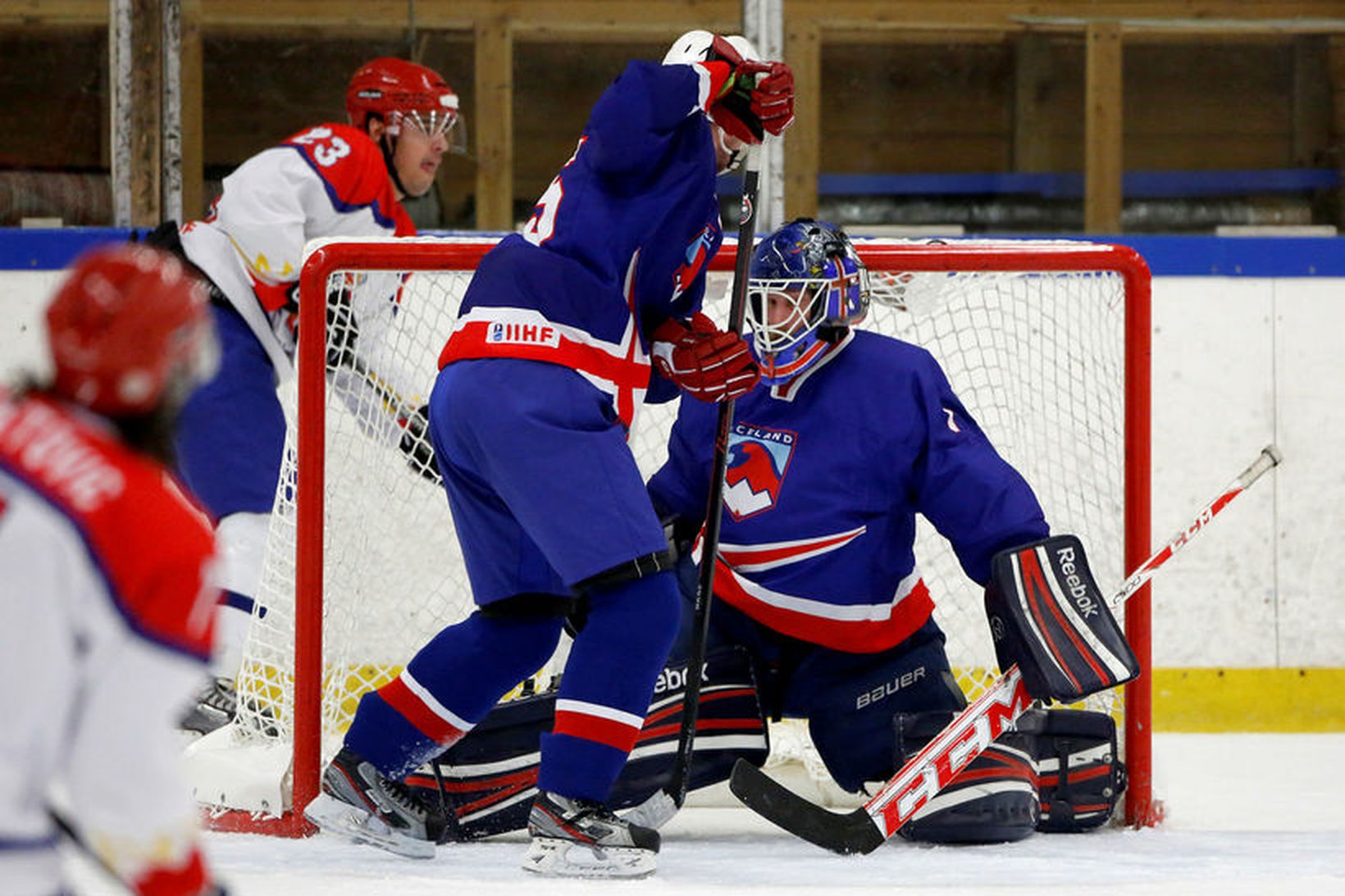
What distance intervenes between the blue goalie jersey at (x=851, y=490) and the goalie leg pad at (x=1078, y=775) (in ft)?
0.81

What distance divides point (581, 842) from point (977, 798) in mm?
567

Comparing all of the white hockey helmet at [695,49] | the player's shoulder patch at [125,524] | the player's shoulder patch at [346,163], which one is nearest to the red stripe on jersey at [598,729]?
the white hockey helmet at [695,49]

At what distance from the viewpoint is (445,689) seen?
7.32 ft

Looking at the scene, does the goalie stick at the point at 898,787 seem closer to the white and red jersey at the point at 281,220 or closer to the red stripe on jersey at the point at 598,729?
the red stripe on jersey at the point at 598,729

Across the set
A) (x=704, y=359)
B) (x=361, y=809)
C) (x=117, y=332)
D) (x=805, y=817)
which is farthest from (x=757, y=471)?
(x=117, y=332)

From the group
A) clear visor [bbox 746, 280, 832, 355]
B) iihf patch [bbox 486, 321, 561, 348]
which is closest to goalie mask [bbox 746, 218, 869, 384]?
clear visor [bbox 746, 280, 832, 355]

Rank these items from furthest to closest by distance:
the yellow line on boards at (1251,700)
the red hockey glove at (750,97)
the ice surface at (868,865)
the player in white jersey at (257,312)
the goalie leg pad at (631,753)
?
the yellow line on boards at (1251,700) → the player in white jersey at (257,312) → the goalie leg pad at (631,753) → the red hockey glove at (750,97) → the ice surface at (868,865)

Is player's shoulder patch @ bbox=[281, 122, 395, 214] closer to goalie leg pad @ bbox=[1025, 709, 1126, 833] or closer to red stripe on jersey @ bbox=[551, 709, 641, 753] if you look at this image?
red stripe on jersey @ bbox=[551, 709, 641, 753]

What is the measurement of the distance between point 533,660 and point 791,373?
55cm

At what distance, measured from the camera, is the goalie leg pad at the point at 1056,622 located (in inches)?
90.8

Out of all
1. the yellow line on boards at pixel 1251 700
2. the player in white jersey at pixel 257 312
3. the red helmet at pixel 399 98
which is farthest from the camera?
the yellow line on boards at pixel 1251 700

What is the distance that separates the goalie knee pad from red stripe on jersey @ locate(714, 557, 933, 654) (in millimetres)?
126

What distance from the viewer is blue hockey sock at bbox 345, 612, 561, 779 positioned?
2230 mm

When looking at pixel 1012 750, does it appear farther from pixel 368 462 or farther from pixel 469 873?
pixel 368 462
